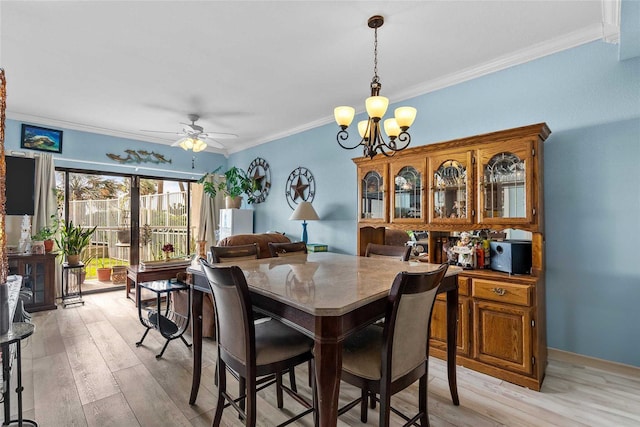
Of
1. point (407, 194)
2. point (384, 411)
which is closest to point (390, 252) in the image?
point (407, 194)

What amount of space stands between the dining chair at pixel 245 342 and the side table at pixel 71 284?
3900mm

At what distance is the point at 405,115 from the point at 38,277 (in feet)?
16.2

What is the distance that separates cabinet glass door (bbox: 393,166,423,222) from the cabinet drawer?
818 mm

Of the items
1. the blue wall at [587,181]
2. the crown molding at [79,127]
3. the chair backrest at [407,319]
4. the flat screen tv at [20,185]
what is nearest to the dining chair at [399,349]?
the chair backrest at [407,319]

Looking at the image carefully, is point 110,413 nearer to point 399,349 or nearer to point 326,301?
point 326,301

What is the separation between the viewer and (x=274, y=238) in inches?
141

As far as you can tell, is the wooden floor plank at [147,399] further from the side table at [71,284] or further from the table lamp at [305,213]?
the side table at [71,284]

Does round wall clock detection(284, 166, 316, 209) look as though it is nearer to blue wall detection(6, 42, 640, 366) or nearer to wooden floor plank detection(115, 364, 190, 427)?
blue wall detection(6, 42, 640, 366)

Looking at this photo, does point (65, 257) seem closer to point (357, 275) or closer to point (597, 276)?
point (357, 275)

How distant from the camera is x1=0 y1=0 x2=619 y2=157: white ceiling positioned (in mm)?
2170

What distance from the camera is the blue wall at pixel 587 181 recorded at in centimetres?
230

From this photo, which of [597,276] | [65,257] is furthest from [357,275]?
[65,257]

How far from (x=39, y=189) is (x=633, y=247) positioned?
22.0 ft

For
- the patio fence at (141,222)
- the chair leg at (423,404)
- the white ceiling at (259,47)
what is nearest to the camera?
the chair leg at (423,404)
